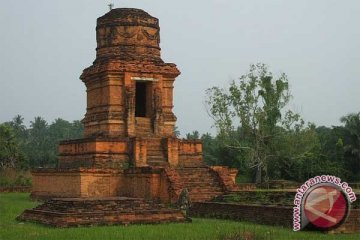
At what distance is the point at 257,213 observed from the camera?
1512 cm

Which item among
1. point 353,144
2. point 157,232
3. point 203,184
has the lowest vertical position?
point 157,232

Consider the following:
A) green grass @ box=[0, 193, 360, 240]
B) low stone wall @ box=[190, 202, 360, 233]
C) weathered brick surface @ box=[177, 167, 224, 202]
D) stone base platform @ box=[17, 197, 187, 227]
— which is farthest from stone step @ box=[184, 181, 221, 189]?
green grass @ box=[0, 193, 360, 240]

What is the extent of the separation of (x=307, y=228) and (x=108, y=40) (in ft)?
43.1

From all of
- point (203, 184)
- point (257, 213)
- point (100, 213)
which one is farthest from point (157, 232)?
point (203, 184)

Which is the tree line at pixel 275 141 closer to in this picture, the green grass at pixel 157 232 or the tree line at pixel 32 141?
the tree line at pixel 32 141

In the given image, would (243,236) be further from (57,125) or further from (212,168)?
(57,125)

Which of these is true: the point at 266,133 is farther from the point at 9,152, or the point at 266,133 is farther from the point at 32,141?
the point at 32,141

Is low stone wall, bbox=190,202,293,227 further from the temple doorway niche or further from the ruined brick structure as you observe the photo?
the temple doorway niche

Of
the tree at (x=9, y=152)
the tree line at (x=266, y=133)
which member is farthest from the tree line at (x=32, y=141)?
the tree line at (x=266, y=133)

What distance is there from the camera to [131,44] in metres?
23.4

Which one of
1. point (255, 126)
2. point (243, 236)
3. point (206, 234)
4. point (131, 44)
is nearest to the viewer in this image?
point (243, 236)

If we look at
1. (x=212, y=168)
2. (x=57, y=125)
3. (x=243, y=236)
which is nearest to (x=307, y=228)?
(x=243, y=236)

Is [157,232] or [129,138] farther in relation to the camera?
[129,138]

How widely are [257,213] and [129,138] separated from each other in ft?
25.8
